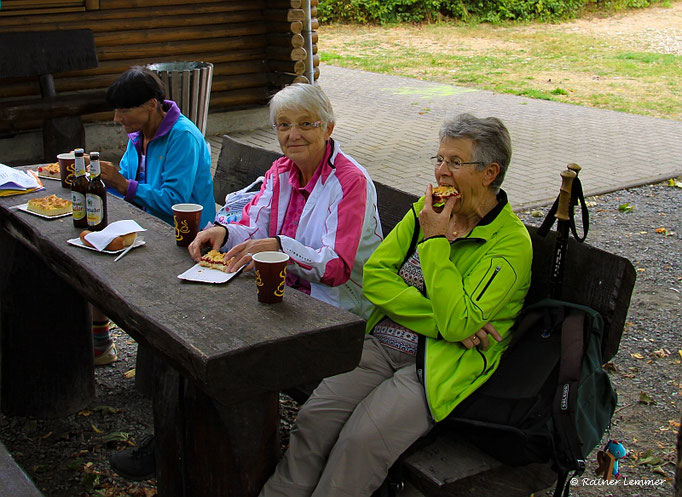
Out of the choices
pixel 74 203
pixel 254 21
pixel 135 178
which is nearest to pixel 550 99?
pixel 254 21

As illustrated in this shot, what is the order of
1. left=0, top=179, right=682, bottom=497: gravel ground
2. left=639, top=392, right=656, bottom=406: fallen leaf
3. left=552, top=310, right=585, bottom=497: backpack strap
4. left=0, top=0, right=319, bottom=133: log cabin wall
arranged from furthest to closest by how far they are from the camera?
left=0, top=0, right=319, bottom=133: log cabin wall, left=639, top=392, right=656, bottom=406: fallen leaf, left=0, top=179, right=682, bottom=497: gravel ground, left=552, top=310, right=585, bottom=497: backpack strap

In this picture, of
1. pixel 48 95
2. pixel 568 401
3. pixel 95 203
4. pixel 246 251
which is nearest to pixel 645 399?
pixel 568 401

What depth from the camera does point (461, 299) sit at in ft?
9.10

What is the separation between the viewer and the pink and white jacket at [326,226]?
3.21 metres

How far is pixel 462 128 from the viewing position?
304cm

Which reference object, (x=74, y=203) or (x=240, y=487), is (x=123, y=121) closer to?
(x=74, y=203)

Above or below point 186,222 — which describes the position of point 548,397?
below

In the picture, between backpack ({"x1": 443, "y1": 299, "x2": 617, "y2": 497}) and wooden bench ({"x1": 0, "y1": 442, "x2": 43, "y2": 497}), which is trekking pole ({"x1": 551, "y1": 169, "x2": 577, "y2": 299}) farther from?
wooden bench ({"x1": 0, "y1": 442, "x2": 43, "y2": 497})

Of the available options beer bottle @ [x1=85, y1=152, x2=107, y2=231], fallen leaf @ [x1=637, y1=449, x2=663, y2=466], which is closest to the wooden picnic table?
beer bottle @ [x1=85, y1=152, x2=107, y2=231]

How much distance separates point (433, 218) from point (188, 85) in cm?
543

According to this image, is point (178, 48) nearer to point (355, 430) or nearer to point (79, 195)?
point (79, 195)

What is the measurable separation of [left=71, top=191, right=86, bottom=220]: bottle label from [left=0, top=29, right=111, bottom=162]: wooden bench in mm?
4683

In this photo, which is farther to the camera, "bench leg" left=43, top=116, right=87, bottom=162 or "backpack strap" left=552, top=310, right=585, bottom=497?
"bench leg" left=43, top=116, right=87, bottom=162

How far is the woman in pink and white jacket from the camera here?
10.5 feet
